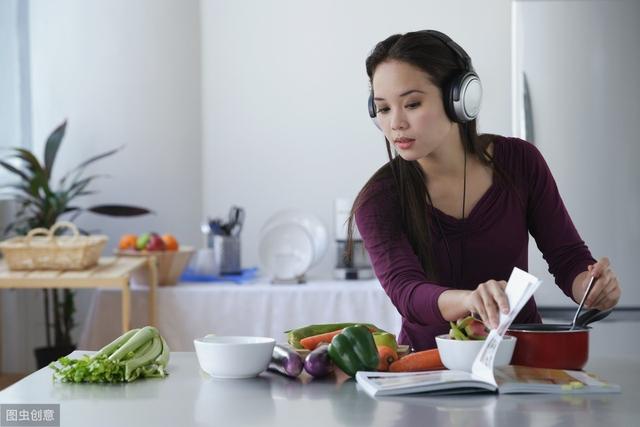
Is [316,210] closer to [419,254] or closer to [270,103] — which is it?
[270,103]

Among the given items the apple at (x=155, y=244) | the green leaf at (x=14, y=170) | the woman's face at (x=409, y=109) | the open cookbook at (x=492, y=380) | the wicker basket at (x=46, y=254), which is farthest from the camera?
the green leaf at (x=14, y=170)

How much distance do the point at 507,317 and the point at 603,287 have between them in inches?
17.1

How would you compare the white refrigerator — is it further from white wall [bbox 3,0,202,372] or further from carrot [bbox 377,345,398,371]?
carrot [bbox 377,345,398,371]

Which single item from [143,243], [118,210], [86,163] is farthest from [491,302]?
[86,163]

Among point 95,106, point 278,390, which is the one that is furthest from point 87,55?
point 278,390

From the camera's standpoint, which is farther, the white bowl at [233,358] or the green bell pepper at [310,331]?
the green bell pepper at [310,331]

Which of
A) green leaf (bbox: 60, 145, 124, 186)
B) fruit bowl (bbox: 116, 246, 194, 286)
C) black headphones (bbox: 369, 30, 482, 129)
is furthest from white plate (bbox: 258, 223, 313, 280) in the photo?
black headphones (bbox: 369, 30, 482, 129)

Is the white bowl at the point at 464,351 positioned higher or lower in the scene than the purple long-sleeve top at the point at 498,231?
lower

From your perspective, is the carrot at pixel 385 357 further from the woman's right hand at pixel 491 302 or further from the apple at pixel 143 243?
the apple at pixel 143 243

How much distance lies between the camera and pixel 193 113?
4.91m

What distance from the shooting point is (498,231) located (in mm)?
2051

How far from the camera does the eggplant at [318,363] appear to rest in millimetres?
1588

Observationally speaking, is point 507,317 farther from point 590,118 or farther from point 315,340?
point 590,118

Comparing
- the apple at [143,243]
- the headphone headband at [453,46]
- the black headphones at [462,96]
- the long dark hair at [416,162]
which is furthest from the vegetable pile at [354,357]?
the apple at [143,243]
